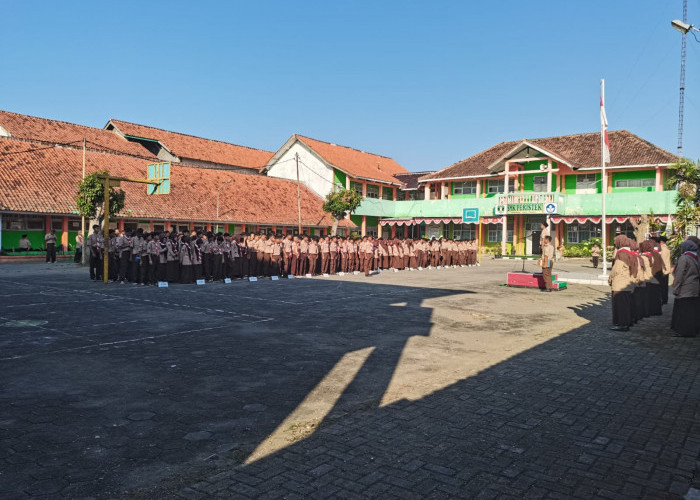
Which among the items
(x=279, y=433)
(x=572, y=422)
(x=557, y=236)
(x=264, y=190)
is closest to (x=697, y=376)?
(x=572, y=422)

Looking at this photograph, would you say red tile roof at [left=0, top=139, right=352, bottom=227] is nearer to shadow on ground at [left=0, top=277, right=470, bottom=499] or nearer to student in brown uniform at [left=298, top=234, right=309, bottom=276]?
student in brown uniform at [left=298, top=234, right=309, bottom=276]

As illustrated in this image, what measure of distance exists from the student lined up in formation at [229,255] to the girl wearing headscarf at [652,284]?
11.9 m

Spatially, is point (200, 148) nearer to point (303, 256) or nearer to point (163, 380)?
point (303, 256)

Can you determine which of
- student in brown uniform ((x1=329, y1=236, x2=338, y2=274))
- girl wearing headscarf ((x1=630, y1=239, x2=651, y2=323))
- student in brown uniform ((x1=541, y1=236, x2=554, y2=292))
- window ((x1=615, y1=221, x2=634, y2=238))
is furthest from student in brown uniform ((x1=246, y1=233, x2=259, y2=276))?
window ((x1=615, y1=221, x2=634, y2=238))

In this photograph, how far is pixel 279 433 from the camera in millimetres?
4492

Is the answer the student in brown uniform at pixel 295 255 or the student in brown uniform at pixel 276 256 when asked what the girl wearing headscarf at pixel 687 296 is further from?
the student in brown uniform at pixel 295 255

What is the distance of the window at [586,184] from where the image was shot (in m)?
35.9

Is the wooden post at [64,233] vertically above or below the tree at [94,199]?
below

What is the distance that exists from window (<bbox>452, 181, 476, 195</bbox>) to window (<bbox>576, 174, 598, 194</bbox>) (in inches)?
296

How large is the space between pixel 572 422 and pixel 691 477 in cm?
113

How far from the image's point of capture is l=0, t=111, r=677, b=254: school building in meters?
28.4

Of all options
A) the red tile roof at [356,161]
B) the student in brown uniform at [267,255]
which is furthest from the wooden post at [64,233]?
the red tile roof at [356,161]

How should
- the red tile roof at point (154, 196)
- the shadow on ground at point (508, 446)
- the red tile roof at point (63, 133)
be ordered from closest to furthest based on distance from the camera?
1. the shadow on ground at point (508, 446)
2. the red tile roof at point (154, 196)
3. the red tile roof at point (63, 133)

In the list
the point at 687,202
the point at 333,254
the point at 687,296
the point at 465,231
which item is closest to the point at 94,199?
the point at 333,254
